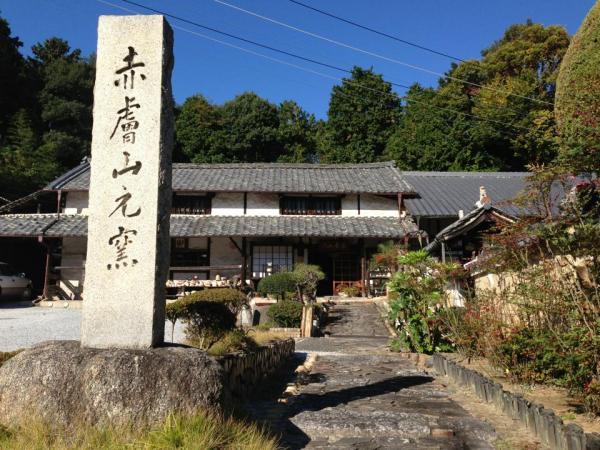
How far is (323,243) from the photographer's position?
22.6 meters

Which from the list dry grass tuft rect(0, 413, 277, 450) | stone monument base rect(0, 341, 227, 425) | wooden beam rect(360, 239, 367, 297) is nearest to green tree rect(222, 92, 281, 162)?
wooden beam rect(360, 239, 367, 297)

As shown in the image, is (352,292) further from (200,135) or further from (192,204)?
(200,135)

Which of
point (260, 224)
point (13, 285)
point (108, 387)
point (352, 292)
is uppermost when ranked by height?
point (260, 224)

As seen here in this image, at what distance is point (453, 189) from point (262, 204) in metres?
11.0

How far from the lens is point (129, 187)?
462 cm

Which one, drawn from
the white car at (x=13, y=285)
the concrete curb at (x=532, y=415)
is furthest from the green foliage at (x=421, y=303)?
the white car at (x=13, y=285)

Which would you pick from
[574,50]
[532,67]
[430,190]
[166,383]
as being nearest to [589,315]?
[166,383]

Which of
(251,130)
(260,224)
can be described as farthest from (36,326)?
(251,130)

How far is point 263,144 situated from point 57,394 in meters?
35.9

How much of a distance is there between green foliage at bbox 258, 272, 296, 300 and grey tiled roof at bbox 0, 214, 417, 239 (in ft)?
→ 10.5

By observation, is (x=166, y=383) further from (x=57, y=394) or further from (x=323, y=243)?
(x=323, y=243)

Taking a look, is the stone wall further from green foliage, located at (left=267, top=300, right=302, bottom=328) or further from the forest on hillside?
the forest on hillside

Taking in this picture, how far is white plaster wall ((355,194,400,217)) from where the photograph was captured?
76.5 feet

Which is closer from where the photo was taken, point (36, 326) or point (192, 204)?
point (36, 326)
